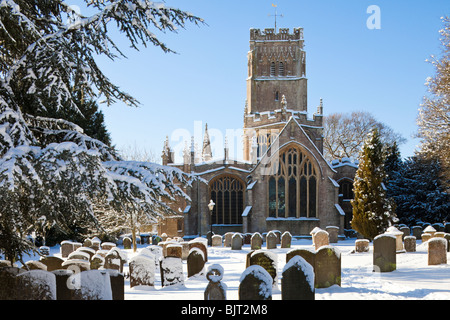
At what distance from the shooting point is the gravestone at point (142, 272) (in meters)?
10.3

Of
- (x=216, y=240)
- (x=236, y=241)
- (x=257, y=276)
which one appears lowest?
(x=216, y=240)

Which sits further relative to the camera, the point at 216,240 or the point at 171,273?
the point at 216,240

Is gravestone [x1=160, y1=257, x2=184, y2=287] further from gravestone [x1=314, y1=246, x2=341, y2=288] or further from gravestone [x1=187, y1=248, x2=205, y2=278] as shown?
gravestone [x1=314, y1=246, x2=341, y2=288]

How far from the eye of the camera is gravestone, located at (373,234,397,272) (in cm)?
1227

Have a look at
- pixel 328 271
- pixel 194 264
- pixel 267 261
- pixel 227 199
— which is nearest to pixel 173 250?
pixel 194 264

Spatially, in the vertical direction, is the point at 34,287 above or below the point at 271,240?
above

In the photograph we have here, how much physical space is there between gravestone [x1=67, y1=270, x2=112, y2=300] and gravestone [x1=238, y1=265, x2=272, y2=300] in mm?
2064

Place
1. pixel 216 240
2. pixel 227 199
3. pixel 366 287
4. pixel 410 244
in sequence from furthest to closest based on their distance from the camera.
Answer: pixel 227 199
pixel 216 240
pixel 410 244
pixel 366 287

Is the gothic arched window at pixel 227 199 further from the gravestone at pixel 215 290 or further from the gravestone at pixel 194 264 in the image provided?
the gravestone at pixel 215 290

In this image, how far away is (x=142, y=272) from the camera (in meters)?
10.3

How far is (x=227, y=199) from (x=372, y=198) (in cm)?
1349

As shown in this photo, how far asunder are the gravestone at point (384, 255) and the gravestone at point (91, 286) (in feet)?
27.7

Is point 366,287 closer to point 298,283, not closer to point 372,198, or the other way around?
point 298,283
